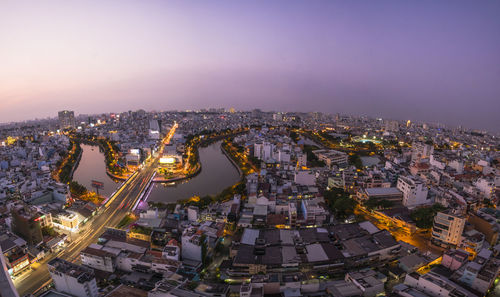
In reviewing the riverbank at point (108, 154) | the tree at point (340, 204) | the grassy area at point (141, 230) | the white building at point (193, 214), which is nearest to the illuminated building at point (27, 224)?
the grassy area at point (141, 230)

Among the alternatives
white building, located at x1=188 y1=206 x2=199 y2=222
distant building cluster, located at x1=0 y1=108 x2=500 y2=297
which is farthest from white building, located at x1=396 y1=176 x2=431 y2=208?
white building, located at x1=188 y1=206 x2=199 y2=222

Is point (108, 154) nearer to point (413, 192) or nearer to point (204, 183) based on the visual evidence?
point (204, 183)

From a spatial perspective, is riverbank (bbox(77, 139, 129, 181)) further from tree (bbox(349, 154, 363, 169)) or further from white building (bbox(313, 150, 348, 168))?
tree (bbox(349, 154, 363, 169))

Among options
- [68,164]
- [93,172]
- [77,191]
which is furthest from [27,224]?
Answer: [68,164]

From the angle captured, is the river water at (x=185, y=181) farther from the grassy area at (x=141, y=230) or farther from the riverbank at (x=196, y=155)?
the grassy area at (x=141, y=230)

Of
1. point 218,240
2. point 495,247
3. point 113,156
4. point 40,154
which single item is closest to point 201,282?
point 218,240

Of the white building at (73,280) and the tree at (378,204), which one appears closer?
the white building at (73,280)
